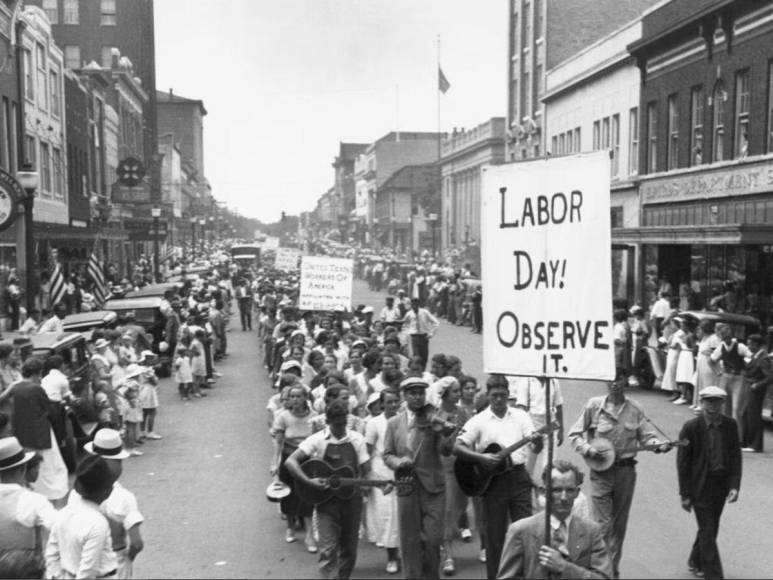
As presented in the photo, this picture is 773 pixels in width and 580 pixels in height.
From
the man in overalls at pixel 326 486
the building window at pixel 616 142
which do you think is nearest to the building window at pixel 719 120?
the building window at pixel 616 142

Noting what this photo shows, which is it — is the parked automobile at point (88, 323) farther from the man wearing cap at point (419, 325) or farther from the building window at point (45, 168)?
the building window at point (45, 168)

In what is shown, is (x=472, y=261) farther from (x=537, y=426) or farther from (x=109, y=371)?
(x=537, y=426)

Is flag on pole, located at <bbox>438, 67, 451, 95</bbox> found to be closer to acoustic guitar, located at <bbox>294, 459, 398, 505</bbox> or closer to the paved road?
the paved road

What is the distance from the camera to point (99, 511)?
548 centimetres

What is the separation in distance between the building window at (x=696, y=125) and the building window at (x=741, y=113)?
2704 millimetres

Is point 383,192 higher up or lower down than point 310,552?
higher up

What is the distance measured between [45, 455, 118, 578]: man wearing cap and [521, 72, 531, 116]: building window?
5433 cm

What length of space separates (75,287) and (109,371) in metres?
18.2

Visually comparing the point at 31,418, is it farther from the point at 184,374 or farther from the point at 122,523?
the point at 184,374

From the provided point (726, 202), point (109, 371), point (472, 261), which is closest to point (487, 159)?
point (472, 261)

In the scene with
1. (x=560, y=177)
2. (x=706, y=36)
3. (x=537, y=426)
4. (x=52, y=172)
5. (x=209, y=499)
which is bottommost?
(x=209, y=499)

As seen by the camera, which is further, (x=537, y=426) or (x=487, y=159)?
(x=487, y=159)

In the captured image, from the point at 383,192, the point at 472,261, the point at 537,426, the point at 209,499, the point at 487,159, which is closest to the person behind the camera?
the point at 537,426

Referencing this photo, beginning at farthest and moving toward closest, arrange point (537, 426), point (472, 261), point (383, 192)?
point (383, 192) < point (472, 261) < point (537, 426)
